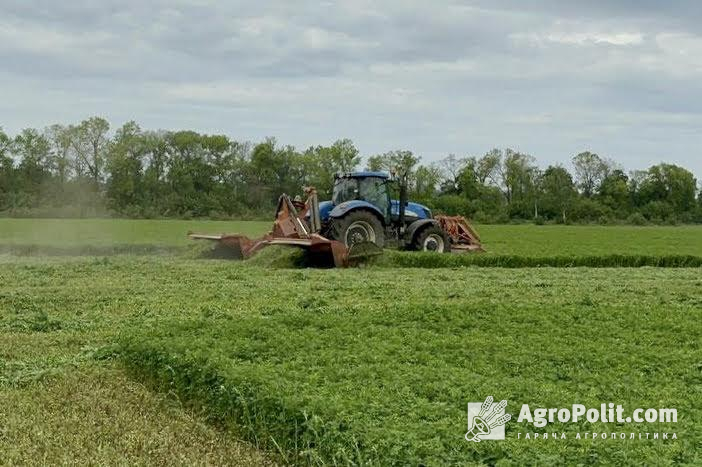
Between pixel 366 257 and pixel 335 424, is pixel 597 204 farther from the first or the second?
pixel 335 424

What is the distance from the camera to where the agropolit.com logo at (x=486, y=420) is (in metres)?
4.57

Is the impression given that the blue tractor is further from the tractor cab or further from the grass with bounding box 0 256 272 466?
the grass with bounding box 0 256 272 466

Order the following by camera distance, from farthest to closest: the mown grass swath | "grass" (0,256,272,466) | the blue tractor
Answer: the blue tractor
"grass" (0,256,272,466)
the mown grass swath

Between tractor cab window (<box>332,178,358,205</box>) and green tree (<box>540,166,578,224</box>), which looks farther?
green tree (<box>540,166,578,224</box>)

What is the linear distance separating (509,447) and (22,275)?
12.9m

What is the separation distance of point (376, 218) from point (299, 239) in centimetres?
205

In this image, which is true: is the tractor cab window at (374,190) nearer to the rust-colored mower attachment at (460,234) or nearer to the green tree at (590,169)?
the rust-colored mower attachment at (460,234)

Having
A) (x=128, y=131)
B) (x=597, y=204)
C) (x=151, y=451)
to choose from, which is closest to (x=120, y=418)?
(x=151, y=451)

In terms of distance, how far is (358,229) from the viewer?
1920 cm

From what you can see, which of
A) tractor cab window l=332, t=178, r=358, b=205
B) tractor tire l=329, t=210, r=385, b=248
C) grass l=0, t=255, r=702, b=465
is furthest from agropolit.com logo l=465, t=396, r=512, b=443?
tractor cab window l=332, t=178, r=358, b=205

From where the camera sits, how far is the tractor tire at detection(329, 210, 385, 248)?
1891 cm

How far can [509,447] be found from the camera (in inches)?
172

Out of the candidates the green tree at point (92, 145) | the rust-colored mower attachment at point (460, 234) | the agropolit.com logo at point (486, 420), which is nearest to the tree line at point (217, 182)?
the green tree at point (92, 145)

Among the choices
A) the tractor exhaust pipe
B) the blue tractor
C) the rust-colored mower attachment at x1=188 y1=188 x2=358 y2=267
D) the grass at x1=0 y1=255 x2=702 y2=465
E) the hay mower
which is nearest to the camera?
the grass at x1=0 y1=255 x2=702 y2=465
